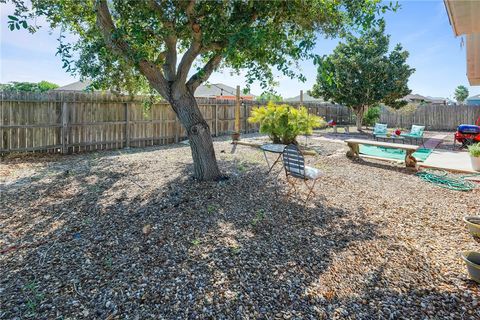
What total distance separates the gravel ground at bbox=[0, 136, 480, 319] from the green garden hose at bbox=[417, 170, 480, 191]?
1.40ft

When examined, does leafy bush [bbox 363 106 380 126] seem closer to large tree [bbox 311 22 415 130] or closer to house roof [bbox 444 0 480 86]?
large tree [bbox 311 22 415 130]

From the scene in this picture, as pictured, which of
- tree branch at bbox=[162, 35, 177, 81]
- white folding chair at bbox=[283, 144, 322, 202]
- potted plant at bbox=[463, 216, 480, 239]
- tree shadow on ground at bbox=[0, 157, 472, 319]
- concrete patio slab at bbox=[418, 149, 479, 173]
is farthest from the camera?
concrete patio slab at bbox=[418, 149, 479, 173]

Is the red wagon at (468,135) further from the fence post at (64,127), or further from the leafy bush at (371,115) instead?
the fence post at (64,127)

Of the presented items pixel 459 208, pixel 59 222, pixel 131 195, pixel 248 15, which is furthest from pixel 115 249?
pixel 459 208

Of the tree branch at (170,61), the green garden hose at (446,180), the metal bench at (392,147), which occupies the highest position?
the tree branch at (170,61)

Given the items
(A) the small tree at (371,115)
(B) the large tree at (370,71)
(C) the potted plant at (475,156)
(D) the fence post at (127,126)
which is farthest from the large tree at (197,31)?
(A) the small tree at (371,115)

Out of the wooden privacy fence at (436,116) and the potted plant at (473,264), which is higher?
the wooden privacy fence at (436,116)

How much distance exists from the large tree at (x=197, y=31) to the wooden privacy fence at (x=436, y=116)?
17267 mm

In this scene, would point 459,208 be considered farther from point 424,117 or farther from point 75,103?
point 424,117

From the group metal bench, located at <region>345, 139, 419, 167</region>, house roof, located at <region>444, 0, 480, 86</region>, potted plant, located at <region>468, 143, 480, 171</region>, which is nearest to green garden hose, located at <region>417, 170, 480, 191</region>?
metal bench, located at <region>345, 139, 419, 167</region>

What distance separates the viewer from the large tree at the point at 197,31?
397 cm

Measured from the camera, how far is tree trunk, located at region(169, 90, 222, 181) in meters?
4.81

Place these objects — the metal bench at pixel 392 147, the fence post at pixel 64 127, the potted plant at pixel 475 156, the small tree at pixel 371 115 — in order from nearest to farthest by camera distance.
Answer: the potted plant at pixel 475 156
the metal bench at pixel 392 147
the fence post at pixel 64 127
the small tree at pixel 371 115

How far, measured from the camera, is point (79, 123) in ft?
29.6
